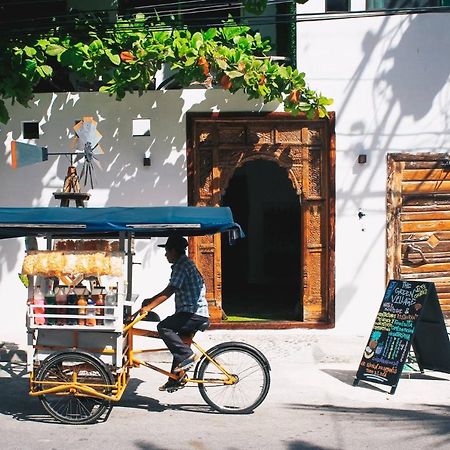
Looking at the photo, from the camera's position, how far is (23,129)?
39.1 ft

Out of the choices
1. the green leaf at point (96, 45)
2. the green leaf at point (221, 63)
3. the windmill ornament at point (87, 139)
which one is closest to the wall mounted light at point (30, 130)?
the windmill ornament at point (87, 139)

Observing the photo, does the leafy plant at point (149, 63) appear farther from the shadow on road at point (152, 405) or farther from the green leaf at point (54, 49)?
the shadow on road at point (152, 405)

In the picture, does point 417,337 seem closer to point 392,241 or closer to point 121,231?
point 392,241

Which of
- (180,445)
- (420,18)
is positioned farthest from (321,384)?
(420,18)

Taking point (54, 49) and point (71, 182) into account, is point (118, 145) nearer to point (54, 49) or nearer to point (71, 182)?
point (71, 182)

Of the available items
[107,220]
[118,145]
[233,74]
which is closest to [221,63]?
[233,74]

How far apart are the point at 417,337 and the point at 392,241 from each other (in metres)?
2.81

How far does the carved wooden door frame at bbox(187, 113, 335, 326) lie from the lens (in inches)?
466

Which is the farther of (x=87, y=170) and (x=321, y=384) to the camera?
(x=87, y=170)

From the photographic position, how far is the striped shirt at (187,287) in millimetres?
7828

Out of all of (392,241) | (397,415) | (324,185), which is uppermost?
(324,185)

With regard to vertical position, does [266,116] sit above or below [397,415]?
above

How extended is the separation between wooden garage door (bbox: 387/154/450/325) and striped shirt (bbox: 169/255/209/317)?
4851mm

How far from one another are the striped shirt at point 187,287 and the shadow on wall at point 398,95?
4.55 m
